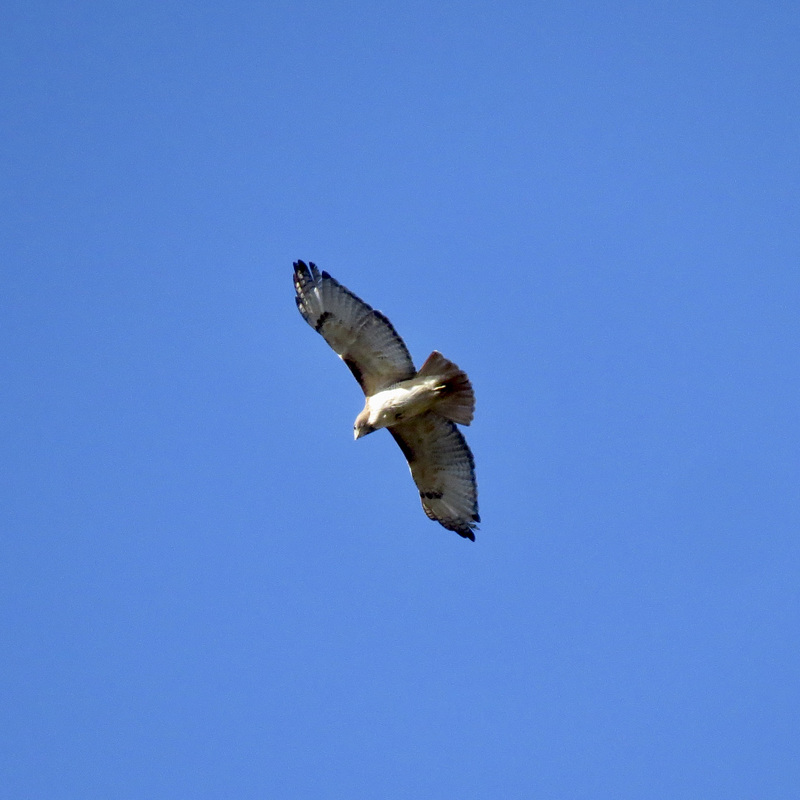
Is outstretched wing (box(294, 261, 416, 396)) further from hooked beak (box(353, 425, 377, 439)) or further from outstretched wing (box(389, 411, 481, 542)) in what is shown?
outstretched wing (box(389, 411, 481, 542))

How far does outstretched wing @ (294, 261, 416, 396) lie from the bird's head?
388mm

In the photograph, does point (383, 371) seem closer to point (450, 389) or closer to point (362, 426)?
point (362, 426)

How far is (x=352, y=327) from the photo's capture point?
12805 millimetres

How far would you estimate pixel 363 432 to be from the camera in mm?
12922

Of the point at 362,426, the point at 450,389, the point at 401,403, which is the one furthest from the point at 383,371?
the point at 450,389

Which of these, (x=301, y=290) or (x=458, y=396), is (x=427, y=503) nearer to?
(x=458, y=396)

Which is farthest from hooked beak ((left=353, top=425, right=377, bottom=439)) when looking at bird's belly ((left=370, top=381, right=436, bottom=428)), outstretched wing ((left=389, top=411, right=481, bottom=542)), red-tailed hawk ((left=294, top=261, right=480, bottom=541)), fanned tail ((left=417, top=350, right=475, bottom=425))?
fanned tail ((left=417, top=350, right=475, bottom=425))

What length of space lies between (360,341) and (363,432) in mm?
1047

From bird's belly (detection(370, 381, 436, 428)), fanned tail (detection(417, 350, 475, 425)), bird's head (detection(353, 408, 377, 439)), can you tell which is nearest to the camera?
fanned tail (detection(417, 350, 475, 425))

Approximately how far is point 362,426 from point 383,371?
2.25ft

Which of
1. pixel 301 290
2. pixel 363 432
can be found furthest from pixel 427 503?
pixel 301 290

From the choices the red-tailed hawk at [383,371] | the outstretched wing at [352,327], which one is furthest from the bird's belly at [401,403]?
the outstretched wing at [352,327]

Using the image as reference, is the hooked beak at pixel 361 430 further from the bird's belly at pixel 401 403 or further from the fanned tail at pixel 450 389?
the fanned tail at pixel 450 389

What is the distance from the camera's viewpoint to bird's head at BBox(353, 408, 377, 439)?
12852 millimetres
